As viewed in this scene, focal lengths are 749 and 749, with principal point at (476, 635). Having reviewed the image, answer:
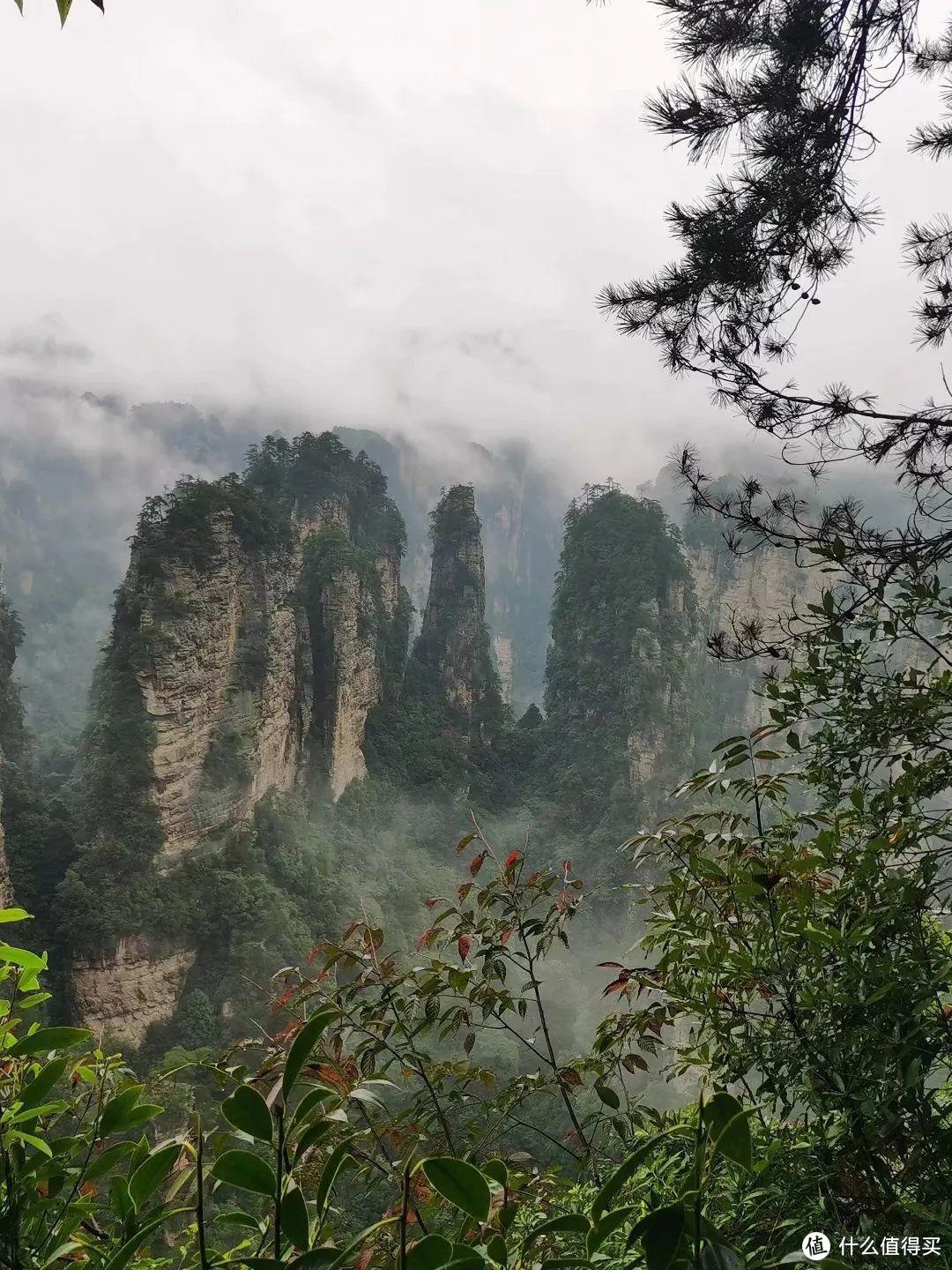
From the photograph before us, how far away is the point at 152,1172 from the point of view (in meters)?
0.32

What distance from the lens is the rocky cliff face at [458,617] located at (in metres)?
19.4

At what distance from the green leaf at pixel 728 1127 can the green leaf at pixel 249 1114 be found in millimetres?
164

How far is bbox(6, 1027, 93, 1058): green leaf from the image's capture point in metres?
0.35

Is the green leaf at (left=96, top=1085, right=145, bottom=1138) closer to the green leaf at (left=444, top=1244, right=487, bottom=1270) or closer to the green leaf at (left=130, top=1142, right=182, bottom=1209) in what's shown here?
the green leaf at (left=130, top=1142, right=182, bottom=1209)

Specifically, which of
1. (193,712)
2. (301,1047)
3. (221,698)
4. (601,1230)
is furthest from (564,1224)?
(221,698)

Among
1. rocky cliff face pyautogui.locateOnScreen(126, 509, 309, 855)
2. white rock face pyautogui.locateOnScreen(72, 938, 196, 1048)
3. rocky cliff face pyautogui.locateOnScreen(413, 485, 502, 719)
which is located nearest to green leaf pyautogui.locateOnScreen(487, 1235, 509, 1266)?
white rock face pyautogui.locateOnScreen(72, 938, 196, 1048)

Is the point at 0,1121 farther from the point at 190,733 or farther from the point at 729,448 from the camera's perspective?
the point at 729,448

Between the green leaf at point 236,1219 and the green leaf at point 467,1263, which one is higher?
the green leaf at point 467,1263

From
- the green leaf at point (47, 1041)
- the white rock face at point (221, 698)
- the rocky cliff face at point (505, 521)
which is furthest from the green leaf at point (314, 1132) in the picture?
the rocky cliff face at point (505, 521)

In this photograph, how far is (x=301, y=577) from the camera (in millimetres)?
15320

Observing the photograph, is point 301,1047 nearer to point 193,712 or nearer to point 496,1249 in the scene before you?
point 496,1249

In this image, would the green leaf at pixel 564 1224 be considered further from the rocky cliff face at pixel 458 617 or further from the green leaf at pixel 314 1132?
the rocky cliff face at pixel 458 617

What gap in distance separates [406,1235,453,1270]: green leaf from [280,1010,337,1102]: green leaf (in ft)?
0.24

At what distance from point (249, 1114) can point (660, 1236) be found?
0.15m
